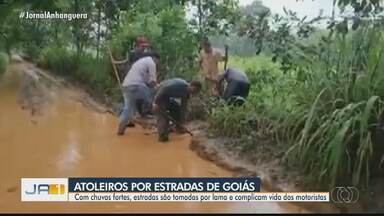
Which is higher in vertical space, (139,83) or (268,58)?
(268,58)

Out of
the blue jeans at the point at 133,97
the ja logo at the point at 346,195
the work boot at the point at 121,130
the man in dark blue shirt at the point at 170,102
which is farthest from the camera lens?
the blue jeans at the point at 133,97

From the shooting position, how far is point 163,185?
2631 millimetres

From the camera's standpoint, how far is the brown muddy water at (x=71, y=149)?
261 centimetres

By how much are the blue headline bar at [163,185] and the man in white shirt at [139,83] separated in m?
1.13

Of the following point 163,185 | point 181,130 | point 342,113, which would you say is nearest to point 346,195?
point 342,113

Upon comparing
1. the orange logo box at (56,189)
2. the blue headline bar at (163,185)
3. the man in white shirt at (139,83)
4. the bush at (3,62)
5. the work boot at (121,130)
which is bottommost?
the orange logo box at (56,189)

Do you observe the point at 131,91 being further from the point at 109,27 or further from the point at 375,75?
the point at 375,75

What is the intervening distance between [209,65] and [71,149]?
1.33 m

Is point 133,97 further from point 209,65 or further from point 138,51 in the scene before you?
point 209,65

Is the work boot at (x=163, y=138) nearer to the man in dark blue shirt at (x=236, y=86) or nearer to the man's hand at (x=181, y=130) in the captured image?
the man's hand at (x=181, y=130)

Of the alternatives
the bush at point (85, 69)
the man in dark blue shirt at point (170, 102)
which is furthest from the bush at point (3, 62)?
the man in dark blue shirt at point (170, 102)

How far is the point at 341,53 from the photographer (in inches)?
114

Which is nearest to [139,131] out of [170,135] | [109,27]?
[170,135]

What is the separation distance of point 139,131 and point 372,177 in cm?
153
